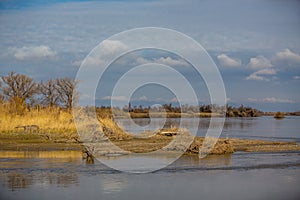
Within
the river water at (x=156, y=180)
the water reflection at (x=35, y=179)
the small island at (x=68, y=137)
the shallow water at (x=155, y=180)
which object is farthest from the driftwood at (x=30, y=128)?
the water reflection at (x=35, y=179)

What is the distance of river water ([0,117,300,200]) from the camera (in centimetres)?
1271

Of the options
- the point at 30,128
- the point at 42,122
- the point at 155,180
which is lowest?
the point at 155,180

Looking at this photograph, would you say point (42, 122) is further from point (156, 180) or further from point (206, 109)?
point (206, 109)

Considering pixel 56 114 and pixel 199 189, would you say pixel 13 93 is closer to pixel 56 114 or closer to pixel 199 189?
pixel 56 114

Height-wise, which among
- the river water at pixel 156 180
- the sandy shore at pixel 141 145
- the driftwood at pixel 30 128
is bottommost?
the river water at pixel 156 180

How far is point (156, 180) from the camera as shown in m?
14.3

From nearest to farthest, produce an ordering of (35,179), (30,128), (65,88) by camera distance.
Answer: (35,179)
(30,128)
(65,88)

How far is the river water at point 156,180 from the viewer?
12.7 m

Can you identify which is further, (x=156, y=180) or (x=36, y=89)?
(x=36, y=89)

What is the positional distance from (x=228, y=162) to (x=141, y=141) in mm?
7196

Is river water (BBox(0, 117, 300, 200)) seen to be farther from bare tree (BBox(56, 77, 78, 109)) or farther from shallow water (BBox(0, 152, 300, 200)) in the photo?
bare tree (BBox(56, 77, 78, 109))

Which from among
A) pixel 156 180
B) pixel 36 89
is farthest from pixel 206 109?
pixel 156 180

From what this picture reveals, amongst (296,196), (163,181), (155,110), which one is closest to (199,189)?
(163,181)

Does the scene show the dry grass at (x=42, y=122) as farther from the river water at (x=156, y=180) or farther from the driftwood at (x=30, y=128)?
the river water at (x=156, y=180)
